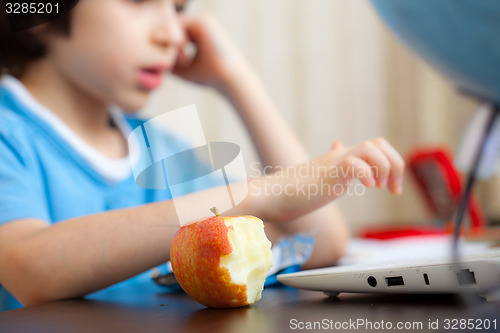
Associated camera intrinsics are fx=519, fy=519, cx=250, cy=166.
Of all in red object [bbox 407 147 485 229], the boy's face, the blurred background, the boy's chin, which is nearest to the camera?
the boy's face

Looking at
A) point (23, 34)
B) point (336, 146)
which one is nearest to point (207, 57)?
point (23, 34)

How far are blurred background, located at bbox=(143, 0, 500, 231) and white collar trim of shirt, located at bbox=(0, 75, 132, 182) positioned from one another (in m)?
1.22

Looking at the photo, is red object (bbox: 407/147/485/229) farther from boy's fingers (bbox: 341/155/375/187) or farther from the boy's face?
boy's fingers (bbox: 341/155/375/187)

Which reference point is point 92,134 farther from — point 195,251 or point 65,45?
point 195,251

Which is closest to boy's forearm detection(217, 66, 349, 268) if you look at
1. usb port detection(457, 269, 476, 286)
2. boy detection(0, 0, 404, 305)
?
A: boy detection(0, 0, 404, 305)

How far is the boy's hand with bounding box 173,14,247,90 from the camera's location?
2.41ft

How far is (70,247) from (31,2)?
17cm

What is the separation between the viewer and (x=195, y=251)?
0.27 meters

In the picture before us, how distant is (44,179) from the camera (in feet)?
1.95

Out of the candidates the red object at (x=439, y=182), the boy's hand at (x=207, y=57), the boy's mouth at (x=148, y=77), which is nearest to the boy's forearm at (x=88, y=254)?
the boy's mouth at (x=148, y=77)

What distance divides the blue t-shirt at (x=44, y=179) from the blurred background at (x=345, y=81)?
4.07ft

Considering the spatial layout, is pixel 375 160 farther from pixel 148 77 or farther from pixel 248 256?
pixel 148 77

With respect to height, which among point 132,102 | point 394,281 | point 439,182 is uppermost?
point 132,102

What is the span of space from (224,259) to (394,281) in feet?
0.31
